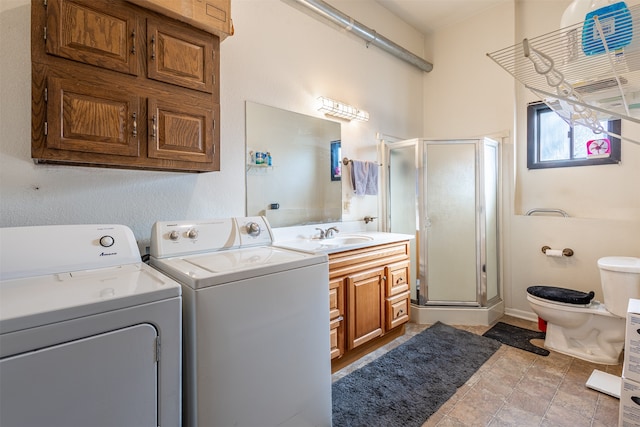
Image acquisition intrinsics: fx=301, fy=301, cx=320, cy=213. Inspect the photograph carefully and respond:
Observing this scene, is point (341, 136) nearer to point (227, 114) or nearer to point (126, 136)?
point (227, 114)

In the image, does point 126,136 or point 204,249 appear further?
point 204,249

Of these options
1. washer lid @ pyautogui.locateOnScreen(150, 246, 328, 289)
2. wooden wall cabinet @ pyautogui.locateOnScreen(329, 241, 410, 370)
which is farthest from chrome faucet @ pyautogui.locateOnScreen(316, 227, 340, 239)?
washer lid @ pyautogui.locateOnScreen(150, 246, 328, 289)

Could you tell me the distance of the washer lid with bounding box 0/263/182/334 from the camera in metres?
0.81

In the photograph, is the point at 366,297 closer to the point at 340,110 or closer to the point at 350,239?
the point at 350,239

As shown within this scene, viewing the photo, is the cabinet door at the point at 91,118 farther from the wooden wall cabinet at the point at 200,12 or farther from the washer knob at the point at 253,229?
the washer knob at the point at 253,229

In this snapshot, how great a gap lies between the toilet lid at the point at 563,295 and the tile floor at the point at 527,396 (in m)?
0.43

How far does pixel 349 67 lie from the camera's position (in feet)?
9.44

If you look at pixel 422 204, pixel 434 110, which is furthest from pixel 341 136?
pixel 434 110

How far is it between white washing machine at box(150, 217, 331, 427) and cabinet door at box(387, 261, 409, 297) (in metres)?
1.10

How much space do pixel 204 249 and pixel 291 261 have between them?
573 mm

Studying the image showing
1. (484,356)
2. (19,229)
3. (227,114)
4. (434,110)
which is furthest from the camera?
(434,110)

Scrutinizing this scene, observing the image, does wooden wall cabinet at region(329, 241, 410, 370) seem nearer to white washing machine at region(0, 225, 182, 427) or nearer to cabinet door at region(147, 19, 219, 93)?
white washing machine at region(0, 225, 182, 427)

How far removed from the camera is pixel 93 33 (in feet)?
4.21

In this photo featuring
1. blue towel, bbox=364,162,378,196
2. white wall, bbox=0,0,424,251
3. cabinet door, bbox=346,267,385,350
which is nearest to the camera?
white wall, bbox=0,0,424,251
